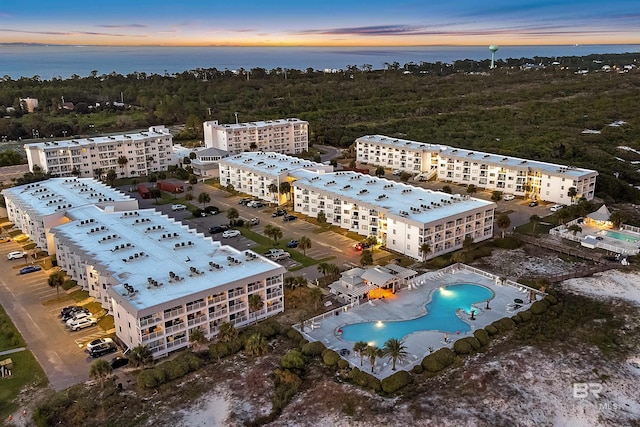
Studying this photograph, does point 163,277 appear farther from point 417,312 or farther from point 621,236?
point 621,236

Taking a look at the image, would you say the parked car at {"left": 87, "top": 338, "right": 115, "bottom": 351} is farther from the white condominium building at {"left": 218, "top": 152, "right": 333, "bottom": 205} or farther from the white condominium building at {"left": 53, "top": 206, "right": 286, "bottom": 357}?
the white condominium building at {"left": 218, "top": 152, "right": 333, "bottom": 205}

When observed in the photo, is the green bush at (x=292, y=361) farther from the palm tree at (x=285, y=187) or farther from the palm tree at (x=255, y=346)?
the palm tree at (x=285, y=187)

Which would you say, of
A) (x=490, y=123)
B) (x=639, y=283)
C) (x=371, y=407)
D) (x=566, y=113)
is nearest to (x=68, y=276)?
(x=371, y=407)

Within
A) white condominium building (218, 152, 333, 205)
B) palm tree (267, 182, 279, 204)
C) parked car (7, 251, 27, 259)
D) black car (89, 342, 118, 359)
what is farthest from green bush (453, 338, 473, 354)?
parked car (7, 251, 27, 259)

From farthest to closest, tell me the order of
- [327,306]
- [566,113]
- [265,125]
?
1. [566,113]
2. [265,125]
3. [327,306]

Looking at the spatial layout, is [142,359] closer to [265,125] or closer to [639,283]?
[639,283]
